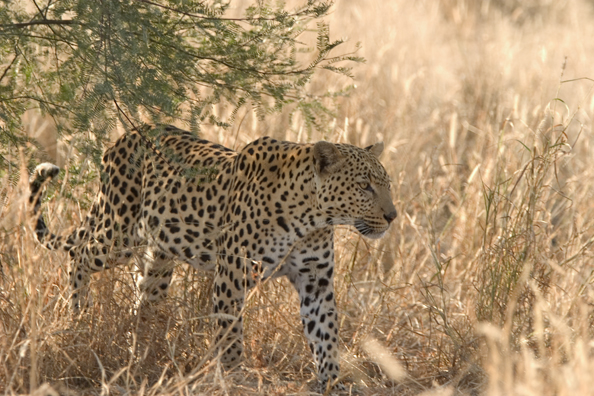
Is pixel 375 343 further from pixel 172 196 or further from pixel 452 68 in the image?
pixel 452 68

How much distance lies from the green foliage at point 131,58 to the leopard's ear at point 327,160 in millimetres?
512

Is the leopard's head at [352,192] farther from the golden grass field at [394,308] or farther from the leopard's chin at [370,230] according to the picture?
the golden grass field at [394,308]

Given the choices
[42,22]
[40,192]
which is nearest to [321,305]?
[40,192]

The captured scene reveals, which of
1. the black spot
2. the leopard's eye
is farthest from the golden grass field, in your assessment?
the leopard's eye

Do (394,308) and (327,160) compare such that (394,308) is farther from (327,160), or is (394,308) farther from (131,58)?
(131,58)

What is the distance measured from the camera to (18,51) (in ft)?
16.1

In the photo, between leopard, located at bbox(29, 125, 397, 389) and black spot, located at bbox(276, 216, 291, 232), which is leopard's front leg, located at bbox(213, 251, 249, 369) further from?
black spot, located at bbox(276, 216, 291, 232)

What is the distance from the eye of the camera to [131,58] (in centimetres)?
454

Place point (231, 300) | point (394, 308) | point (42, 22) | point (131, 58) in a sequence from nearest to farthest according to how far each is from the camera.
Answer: point (131, 58)
point (42, 22)
point (231, 300)
point (394, 308)

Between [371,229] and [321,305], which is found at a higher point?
[371,229]

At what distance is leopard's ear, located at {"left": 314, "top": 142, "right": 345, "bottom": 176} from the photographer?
4.78 m

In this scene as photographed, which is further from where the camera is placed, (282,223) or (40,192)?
(282,223)

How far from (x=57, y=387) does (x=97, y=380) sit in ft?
0.88

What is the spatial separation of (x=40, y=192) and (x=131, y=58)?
86 centimetres
